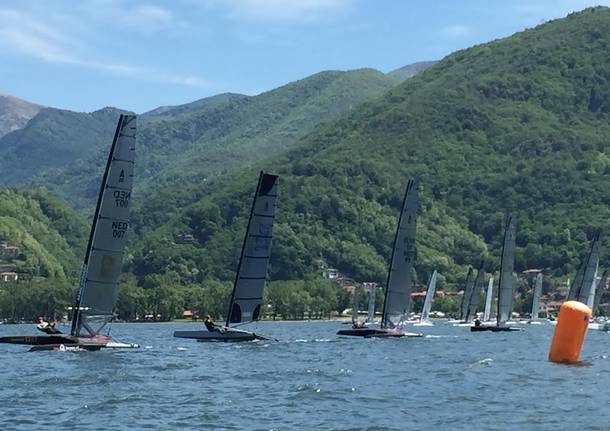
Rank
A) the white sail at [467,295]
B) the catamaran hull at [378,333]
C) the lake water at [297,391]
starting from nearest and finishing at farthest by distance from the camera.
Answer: the lake water at [297,391] < the catamaran hull at [378,333] < the white sail at [467,295]

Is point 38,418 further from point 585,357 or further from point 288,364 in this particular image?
point 585,357

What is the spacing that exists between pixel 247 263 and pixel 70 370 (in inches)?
1070

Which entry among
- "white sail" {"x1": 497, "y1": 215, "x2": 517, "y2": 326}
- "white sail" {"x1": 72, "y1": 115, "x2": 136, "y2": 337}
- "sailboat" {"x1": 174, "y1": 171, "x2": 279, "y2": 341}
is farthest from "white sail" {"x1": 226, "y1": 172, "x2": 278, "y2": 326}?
"white sail" {"x1": 497, "y1": 215, "x2": 517, "y2": 326}

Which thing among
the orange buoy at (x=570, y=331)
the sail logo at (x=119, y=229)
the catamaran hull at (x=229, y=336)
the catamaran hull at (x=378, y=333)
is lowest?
the catamaran hull at (x=229, y=336)

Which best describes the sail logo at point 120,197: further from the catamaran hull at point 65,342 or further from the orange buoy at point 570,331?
the orange buoy at point 570,331

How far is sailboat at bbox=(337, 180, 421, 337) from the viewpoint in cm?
9881

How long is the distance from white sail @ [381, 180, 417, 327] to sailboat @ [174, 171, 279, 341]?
46.0 ft

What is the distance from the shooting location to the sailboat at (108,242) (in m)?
72.6

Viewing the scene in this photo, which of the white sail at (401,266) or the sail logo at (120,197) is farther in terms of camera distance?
the white sail at (401,266)

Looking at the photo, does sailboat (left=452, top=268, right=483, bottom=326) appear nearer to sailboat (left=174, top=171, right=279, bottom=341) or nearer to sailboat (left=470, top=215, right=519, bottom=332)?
sailboat (left=470, top=215, right=519, bottom=332)

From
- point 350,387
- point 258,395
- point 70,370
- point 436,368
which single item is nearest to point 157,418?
point 258,395

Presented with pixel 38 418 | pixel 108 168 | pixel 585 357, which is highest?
pixel 108 168

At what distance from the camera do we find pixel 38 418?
43.8 m

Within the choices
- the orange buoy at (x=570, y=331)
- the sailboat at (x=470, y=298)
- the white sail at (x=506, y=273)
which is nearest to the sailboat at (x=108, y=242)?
the orange buoy at (x=570, y=331)
